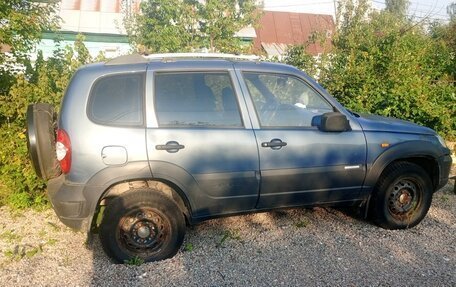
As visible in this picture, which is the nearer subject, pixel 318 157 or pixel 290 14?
pixel 318 157

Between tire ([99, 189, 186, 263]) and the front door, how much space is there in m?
0.88

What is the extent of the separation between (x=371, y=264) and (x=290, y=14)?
89.8ft

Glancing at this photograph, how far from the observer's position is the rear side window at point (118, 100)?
3.33 meters

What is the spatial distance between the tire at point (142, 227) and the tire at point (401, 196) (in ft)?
6.87

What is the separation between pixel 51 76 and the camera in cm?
548

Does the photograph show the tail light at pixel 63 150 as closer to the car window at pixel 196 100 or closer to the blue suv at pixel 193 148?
the blue suv at pixel 193 148

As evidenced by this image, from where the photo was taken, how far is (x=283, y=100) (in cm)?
396

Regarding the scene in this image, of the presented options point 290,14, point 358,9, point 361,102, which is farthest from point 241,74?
point 290,14

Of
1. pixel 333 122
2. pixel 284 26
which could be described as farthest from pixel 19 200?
pixel 284 26

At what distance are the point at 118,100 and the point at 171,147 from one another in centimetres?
61

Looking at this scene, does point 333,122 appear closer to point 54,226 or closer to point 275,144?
point 275,144

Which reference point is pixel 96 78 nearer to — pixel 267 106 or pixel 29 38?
pixel 267 106

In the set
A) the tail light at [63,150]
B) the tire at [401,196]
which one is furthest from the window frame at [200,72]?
the tire at [401,196]

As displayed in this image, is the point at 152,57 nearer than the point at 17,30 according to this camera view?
Yes
